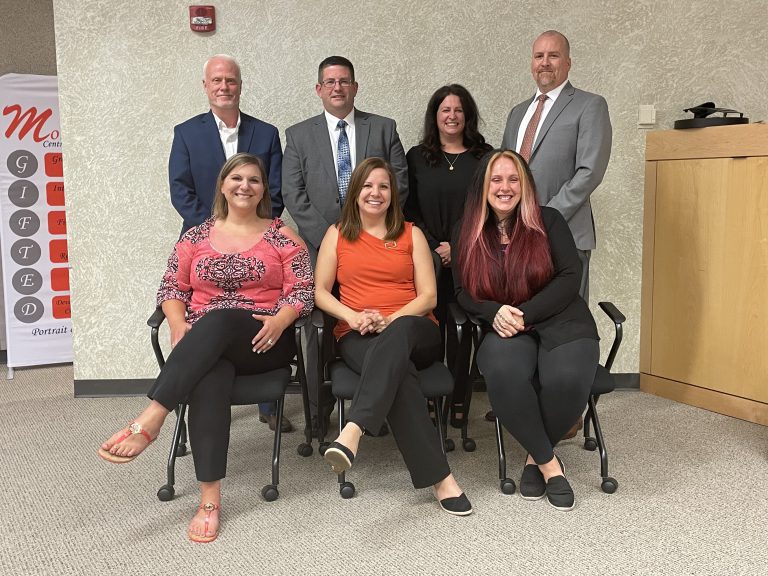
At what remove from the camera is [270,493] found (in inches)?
111

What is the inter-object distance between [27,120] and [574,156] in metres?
3.46

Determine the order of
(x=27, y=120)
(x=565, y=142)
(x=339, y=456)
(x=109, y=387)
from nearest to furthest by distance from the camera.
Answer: (x=339, y=456) < (x=565, y=142) < (x=109, y=387) < (x=27, y=120)

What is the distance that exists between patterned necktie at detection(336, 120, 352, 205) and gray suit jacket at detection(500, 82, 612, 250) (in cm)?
87

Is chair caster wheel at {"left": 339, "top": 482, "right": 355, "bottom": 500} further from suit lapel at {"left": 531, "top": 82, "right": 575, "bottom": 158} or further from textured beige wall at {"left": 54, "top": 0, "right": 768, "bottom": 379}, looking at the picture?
textured beige wall at {"left": 54, "top": 0, "right": 768, "bottom": 379}

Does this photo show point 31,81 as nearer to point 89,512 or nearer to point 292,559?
point 89,512

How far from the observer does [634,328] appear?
435 cm

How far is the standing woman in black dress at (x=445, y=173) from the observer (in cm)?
→ 359

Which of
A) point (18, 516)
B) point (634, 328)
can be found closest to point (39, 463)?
point (18, 516)

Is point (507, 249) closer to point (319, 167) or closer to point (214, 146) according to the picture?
point (319, 167)

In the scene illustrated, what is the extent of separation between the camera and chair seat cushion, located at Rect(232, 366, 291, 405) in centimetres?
279

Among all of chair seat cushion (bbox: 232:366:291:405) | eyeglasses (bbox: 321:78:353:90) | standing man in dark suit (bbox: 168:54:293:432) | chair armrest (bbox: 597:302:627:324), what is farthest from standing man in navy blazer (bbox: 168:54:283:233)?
chair armrest (bbox: 597:302:627:324)

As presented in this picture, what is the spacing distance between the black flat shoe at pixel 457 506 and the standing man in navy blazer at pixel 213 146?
168 centimetres

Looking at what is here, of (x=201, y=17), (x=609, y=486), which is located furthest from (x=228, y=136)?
(x=609, y=486)

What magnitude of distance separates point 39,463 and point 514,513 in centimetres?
203
